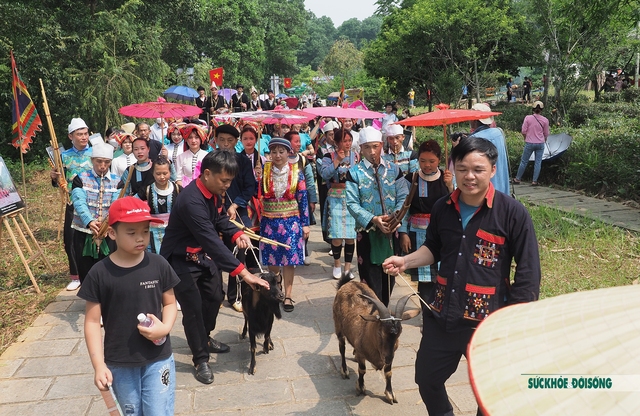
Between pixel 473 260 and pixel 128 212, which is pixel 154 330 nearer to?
pixel 128 212

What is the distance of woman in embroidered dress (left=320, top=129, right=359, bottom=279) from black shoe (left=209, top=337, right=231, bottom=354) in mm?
2154

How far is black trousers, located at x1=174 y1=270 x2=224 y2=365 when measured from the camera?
14.5ft

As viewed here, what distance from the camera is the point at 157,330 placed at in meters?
2.86

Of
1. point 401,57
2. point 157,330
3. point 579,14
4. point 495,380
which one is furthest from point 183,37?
point 495,380

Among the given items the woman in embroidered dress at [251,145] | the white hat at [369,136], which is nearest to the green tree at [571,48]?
the woman in embroidered dress at [251,145]

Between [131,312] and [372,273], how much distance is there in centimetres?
279

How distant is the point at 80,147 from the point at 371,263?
406 cm

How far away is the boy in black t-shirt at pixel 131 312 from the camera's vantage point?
2.84m

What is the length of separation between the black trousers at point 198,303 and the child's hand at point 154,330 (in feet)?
4.88

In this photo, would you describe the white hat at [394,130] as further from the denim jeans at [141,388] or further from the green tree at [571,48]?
the green tree at [571,48]

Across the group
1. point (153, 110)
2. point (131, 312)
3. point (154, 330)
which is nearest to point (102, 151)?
point (153, 110)

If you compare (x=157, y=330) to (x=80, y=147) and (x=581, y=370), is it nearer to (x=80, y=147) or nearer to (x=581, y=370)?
(x=581, y=370)

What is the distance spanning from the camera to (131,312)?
2893 millimetres

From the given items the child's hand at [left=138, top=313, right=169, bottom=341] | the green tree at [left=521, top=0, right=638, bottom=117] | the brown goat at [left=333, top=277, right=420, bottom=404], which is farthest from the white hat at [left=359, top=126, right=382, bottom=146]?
the green tree at [left=521, top=0, right=638, bottom=117]
